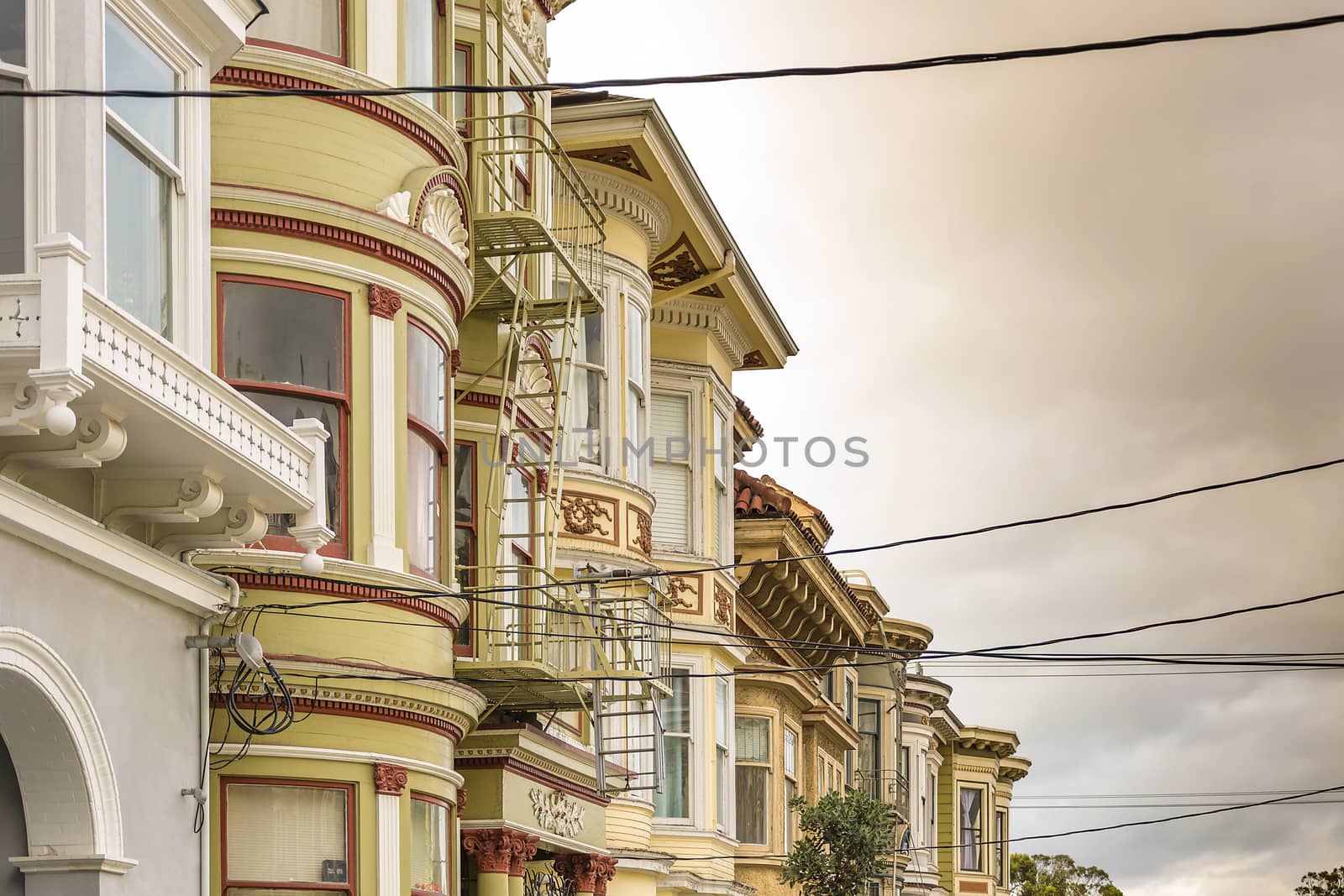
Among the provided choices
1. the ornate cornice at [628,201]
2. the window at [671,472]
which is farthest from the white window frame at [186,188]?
the window at [671,472]

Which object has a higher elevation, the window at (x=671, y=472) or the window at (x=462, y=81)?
the window at (x=462, y=81)

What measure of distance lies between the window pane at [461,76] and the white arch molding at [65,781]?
30.8 ft

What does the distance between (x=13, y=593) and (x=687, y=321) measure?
773 inches

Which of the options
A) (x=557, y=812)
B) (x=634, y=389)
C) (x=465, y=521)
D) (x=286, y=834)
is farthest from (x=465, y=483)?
(x=634, y=389)

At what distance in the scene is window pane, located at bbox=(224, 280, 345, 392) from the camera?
15.7 metres

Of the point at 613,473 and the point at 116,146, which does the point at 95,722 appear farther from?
the point at 613,473

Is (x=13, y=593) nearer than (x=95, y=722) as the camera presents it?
Yes

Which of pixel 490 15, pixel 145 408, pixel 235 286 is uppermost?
pixel 490 15

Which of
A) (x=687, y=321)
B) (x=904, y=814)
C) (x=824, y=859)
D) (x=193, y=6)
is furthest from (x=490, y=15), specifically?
(x=904, y=814)

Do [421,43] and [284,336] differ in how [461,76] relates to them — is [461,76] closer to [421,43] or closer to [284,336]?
[421,43]

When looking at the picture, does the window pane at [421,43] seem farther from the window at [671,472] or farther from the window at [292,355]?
the window at [671,472]

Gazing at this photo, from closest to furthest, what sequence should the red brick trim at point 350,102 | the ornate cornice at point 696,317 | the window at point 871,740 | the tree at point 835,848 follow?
the red brick trim at point 350,102 → the ornate cornice at point 696,317 → the tree at point 835,848 → the window at point 871,740

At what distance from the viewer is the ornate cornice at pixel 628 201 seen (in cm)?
2619

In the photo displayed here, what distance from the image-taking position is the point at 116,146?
1290 centimetres
